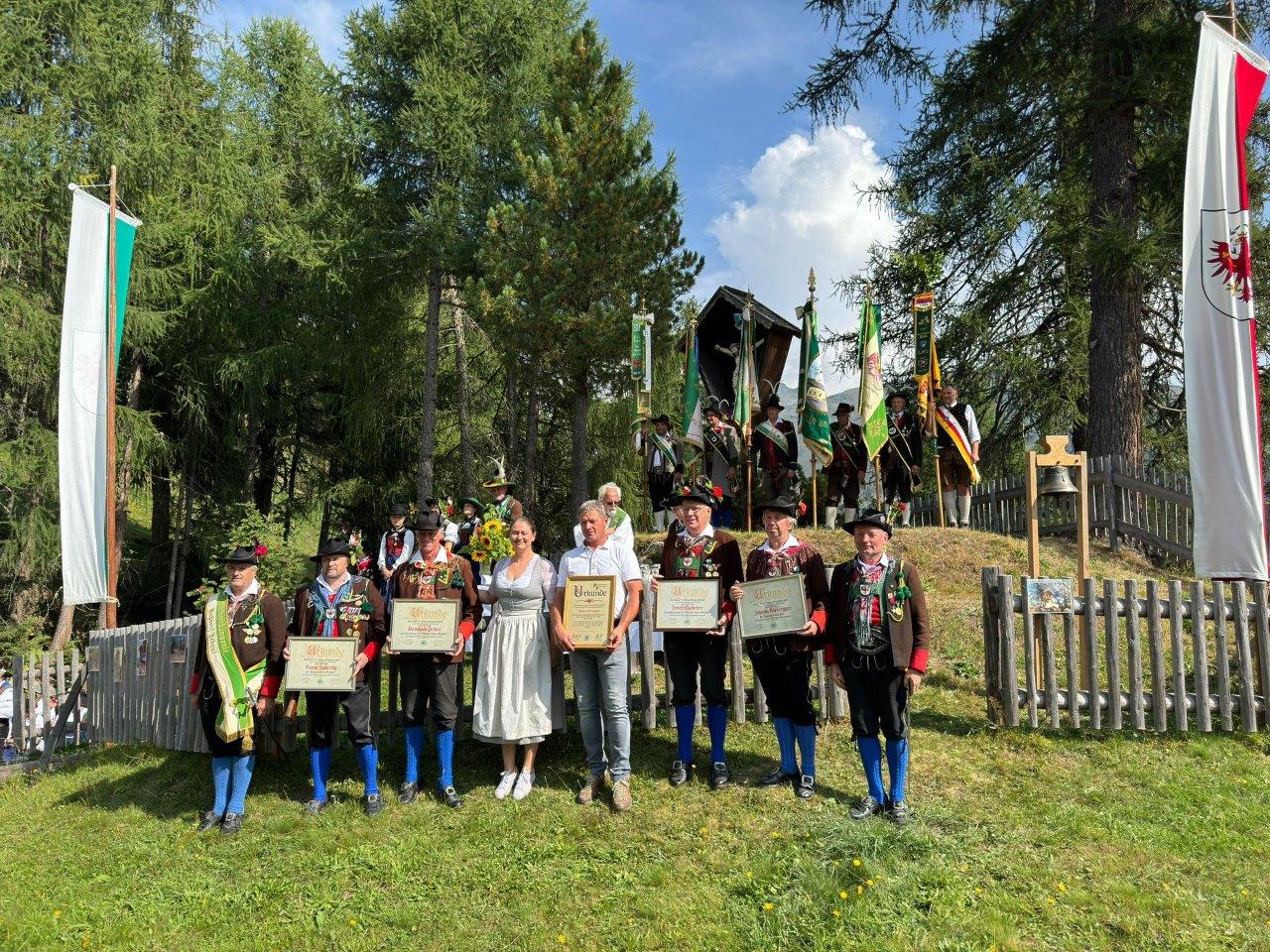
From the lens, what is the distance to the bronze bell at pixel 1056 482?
7371 mm

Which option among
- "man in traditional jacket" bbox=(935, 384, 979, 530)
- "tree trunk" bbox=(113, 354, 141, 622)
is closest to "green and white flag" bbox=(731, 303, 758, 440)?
"man in traditional jacket" bbox=(935, 384, 979, 530)

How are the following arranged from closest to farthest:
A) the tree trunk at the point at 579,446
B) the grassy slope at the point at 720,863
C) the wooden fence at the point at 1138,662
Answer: the grassy slope at the point at 720,863 → the wooden fence at the point at 1138,662 → the tree trunk at the point at 579,446

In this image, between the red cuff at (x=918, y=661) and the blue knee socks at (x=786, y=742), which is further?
the blue knee socks at (x=786, y=742)

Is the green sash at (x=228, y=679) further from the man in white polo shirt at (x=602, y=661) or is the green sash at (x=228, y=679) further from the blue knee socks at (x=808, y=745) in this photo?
the blue knee socks at (x=808, y=745)

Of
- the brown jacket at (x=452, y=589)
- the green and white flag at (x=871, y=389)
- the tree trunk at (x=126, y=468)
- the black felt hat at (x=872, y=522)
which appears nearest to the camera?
the black felt hat at (x=872, y=522)

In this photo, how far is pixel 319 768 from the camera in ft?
19.1

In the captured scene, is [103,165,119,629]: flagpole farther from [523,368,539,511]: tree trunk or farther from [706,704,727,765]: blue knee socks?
[523,368,539,511]: tree trunk

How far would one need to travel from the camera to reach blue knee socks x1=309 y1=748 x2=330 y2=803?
580cm

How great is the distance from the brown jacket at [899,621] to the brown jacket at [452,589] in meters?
2.49

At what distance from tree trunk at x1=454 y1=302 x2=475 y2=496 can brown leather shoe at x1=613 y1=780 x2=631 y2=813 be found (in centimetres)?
1294

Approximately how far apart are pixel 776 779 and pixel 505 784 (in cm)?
179

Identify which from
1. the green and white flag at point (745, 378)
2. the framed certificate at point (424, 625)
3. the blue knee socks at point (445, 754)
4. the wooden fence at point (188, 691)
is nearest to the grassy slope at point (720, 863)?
the blue knee socks at point (445, 754)

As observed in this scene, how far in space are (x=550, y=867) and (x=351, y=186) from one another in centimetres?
1555

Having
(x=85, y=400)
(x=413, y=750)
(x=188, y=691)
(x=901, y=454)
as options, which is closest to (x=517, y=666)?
(x=413, y=750)
